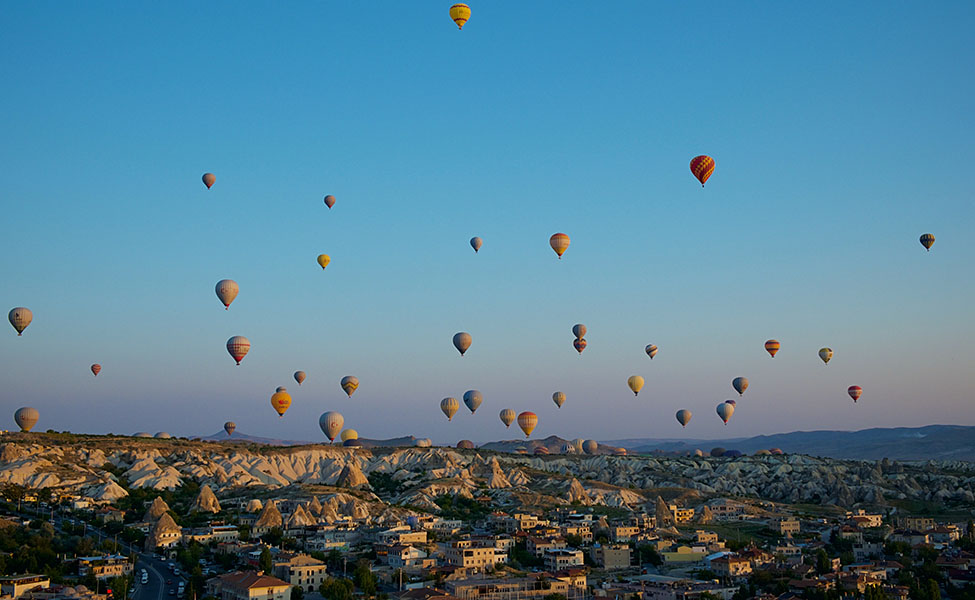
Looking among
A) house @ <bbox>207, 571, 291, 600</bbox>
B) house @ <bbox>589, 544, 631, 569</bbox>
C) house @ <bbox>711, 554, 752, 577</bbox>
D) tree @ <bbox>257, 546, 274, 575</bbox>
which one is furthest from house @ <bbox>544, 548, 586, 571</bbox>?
house @ <bbox>207, 571, 291, 600</bbox>

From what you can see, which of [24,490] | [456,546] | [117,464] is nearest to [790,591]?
[456,546]

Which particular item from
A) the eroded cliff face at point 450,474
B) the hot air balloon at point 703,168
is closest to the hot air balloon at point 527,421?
the eroded cliff face at point 450,474

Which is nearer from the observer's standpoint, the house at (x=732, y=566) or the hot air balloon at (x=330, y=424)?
the house at (x=732, y=566)

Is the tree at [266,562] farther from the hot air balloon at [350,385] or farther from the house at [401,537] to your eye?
the hot air balloon at [350,385]

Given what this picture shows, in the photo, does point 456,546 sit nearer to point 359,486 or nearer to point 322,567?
point 322,567

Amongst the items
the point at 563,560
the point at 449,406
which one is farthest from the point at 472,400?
the point at 563,560

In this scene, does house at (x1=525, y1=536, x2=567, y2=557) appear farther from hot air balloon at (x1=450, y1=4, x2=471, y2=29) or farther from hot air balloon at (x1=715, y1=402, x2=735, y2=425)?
hot air balloon at (x1=715, y1=402, x2=735, y2=425)
